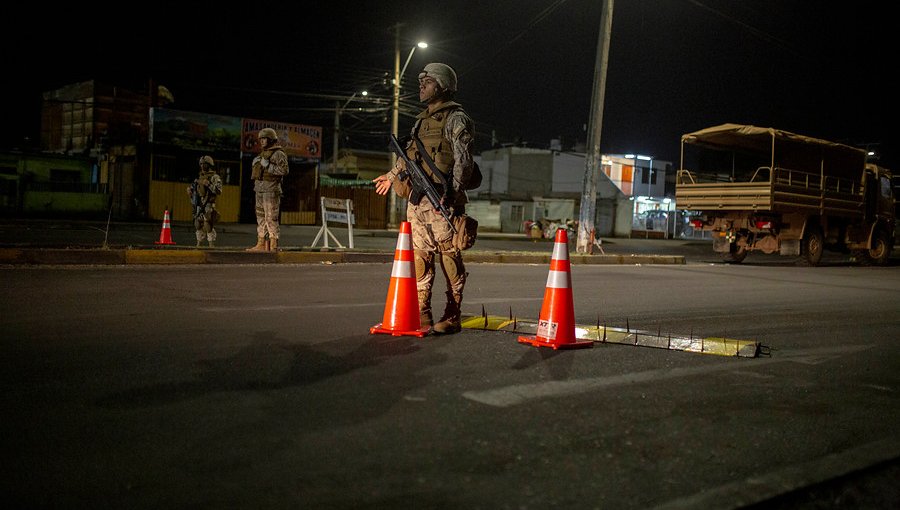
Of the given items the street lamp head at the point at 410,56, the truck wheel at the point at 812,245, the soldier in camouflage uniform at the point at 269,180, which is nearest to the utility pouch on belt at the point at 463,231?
the soldier in camouflage uniform at the point at 269,180

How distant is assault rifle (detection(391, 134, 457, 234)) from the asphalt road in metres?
0.98

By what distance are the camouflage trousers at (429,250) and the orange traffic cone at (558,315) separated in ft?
2.47

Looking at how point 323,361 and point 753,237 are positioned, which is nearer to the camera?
point 323,361

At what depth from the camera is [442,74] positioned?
5645 mm

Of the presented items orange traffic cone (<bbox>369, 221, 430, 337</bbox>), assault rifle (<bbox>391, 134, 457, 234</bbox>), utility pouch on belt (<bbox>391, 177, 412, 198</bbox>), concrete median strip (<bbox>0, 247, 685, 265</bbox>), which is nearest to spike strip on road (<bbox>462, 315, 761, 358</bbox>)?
orange traffic cone (<bbox>369, 221, 430, 337</bbox>)

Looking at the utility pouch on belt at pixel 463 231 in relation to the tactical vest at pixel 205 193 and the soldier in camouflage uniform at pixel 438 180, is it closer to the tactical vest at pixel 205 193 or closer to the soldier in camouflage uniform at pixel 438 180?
the soldier in camouflage uniform at pixel 438 180

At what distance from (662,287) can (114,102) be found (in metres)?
36.0

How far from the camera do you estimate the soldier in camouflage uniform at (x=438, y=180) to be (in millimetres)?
5527

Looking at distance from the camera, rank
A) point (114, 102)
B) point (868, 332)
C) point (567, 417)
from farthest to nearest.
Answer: point (114, 102), point (868, 332), point (567, 417)

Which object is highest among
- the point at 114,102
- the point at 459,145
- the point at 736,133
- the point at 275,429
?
the point at 114,102

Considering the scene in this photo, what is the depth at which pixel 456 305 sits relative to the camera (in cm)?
568

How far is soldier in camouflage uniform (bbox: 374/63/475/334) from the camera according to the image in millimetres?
5527

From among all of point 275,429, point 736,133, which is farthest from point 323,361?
point 736,133

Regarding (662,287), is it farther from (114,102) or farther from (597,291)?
(114,102)
